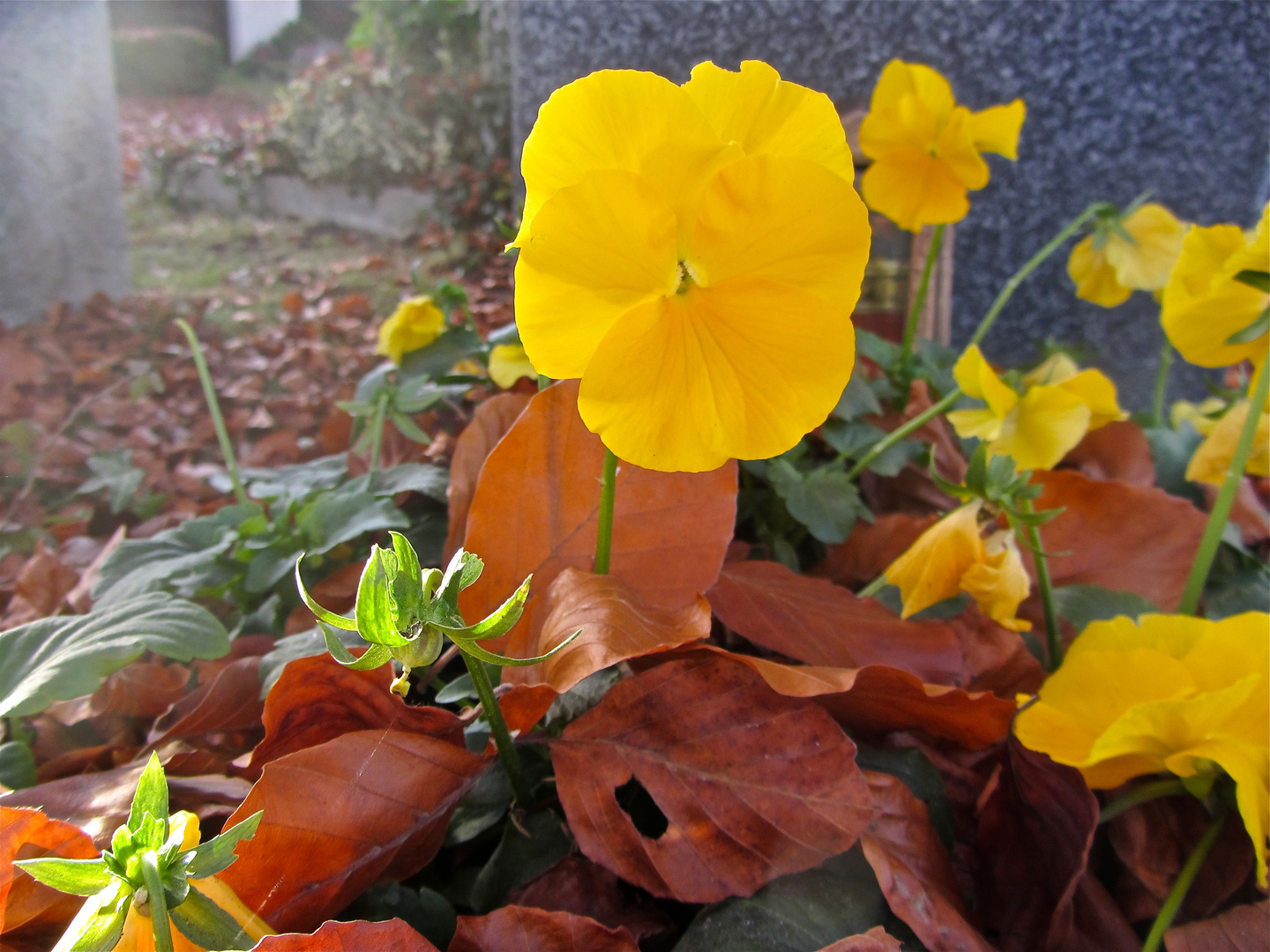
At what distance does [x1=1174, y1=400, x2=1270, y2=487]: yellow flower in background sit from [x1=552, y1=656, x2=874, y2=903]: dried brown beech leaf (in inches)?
17.1

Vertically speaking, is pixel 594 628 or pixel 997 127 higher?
pixel 997 127

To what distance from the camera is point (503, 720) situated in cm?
43

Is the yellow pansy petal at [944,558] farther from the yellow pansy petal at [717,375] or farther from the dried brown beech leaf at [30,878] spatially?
the dried brown beech leaf at [30,878]

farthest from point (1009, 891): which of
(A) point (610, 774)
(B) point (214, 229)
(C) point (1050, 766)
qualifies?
(B) point (214, 229)

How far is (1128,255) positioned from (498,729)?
776 millimetres

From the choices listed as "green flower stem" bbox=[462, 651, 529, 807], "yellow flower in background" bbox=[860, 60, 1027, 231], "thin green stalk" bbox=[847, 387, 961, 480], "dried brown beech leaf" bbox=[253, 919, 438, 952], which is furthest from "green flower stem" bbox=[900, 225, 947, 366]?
"dried brown beech leaf" bbox=[253, 919, 438, 952]

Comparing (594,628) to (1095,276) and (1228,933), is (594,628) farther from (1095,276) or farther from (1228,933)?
(1095,276)

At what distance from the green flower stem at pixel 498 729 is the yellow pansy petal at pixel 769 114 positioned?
0.24 metres

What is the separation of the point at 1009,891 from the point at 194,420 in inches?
63.7

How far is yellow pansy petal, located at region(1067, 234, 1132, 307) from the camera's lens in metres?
0.89

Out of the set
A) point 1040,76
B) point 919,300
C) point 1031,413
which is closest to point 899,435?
point 1031,413

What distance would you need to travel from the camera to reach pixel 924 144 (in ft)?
2.63

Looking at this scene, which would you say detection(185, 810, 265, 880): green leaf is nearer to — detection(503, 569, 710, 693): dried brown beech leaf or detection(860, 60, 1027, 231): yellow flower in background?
detection(503, 569, 710, 693): dried brown beech leaf

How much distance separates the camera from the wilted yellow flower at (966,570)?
0.54 m
